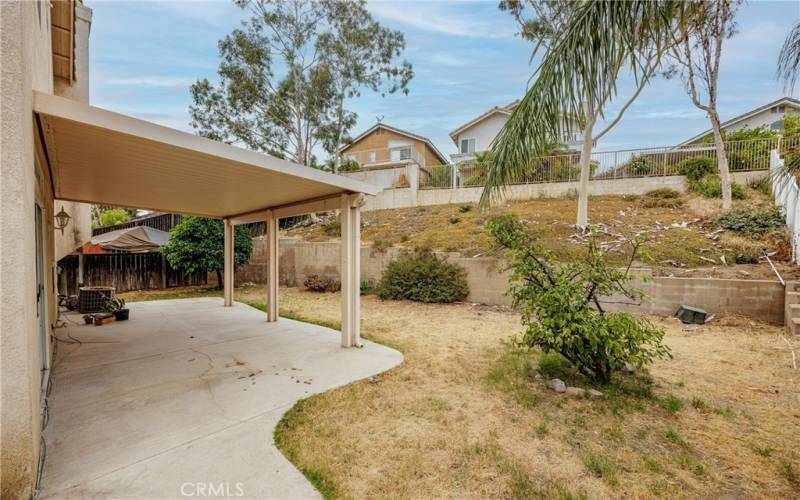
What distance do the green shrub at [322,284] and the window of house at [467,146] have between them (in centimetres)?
1767

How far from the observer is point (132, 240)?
41.7ft

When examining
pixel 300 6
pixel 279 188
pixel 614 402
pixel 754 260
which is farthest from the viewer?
pixel 300 6

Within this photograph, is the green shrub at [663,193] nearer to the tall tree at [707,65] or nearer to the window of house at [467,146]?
the tall tree at [707,65]

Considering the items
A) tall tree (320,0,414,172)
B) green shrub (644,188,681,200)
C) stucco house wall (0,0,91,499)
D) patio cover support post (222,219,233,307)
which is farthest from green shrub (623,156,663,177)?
stucco house wall (0,0,91,499)

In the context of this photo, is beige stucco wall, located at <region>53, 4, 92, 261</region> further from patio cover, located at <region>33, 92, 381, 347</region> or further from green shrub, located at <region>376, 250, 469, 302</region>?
green shrub, located at <region>376, 250, 469, 302</region>

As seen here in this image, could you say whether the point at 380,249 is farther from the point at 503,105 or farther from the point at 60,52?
the point at 503,105

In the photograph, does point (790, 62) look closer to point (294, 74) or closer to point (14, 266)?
point (14, 266)

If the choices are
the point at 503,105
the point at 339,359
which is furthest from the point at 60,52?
the point at 503,105

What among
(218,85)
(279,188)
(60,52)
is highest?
(218,85)

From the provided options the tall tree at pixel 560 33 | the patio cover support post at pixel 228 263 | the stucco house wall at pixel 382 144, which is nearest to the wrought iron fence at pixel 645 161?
the tall tree at pixel 560 33

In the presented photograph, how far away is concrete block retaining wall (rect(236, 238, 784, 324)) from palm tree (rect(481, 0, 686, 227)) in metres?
1.93

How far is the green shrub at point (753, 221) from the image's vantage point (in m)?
9.60

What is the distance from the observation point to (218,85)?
1859 centimetres

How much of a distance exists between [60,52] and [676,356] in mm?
10495
